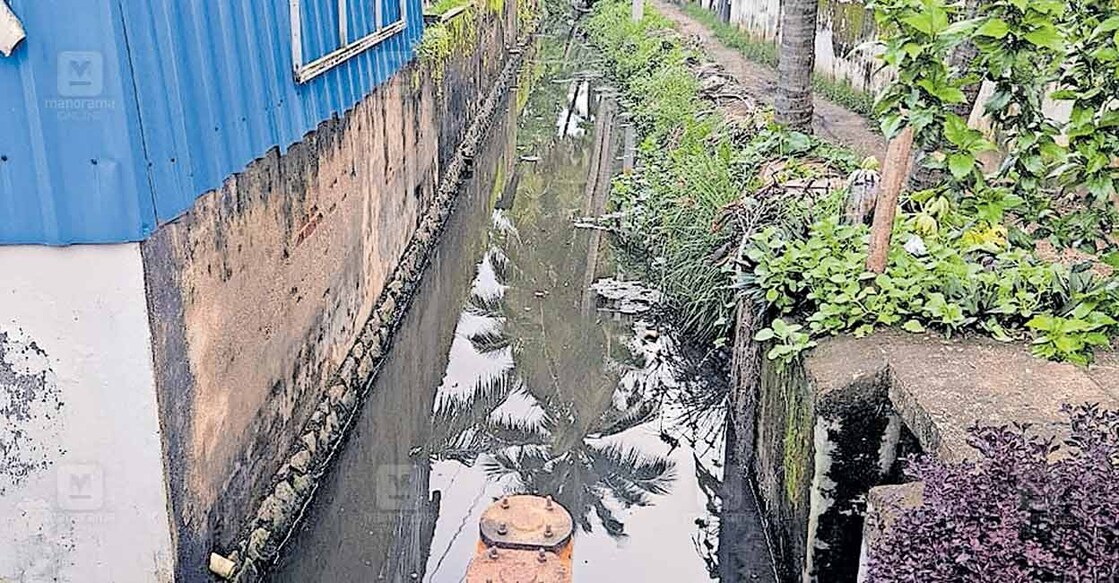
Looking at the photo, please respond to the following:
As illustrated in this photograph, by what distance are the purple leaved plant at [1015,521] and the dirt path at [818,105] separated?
9.18m

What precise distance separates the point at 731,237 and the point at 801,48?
3594mm

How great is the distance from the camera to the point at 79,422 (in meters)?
3.93

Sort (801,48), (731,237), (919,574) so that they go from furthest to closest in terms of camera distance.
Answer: (801,48)
(731,237)
(919,574)

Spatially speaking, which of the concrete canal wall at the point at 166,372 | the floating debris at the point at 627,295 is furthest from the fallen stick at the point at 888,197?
the floating debris at the point at 627,295

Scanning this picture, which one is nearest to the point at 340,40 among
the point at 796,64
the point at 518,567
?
the point at 518,567

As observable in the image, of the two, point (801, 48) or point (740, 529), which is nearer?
point (740, 529)

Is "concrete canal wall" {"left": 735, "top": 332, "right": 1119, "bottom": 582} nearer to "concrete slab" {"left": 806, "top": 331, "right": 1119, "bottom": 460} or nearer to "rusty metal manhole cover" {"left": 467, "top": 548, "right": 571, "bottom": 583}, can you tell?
"concrete slab" {"left": 806, "top": 331, "right": 1119, "bottom": 460}

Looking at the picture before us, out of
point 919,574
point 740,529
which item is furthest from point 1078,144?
point 740,529

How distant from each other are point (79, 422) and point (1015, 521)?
3322mm

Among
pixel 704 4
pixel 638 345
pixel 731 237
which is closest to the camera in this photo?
pixel 731 237

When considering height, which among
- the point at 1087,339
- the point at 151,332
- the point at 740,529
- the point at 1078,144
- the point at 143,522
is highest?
the point at 1078,144

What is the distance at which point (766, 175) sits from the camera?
31.2 feet

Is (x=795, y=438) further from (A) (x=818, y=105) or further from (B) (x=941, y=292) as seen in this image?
(A) (x=818, y=105)

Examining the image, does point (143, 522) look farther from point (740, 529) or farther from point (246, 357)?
point (740, 529)
